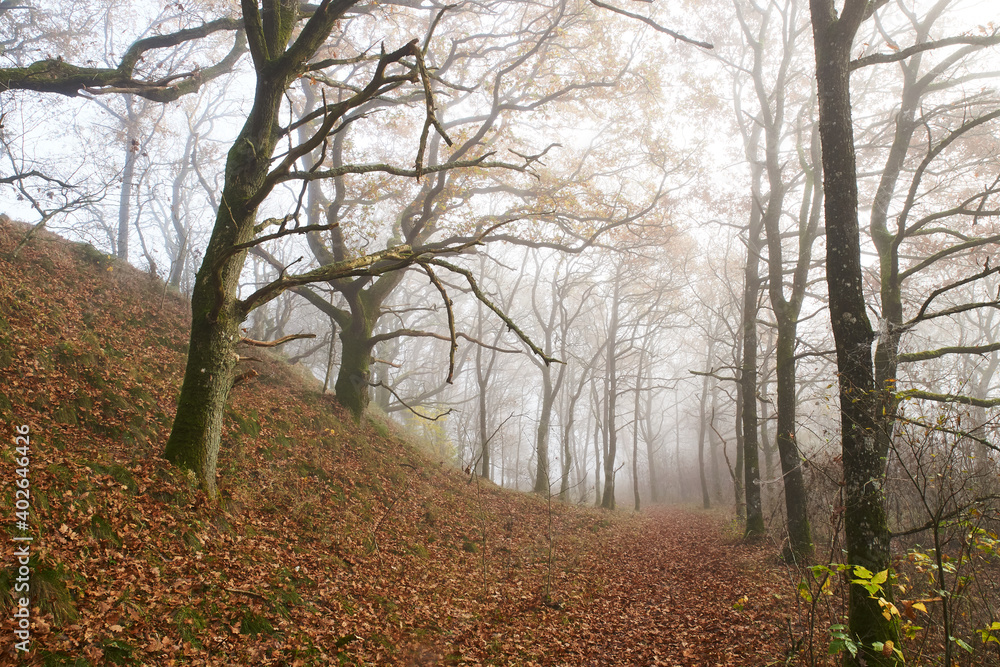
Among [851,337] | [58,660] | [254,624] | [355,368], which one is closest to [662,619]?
[851,337]

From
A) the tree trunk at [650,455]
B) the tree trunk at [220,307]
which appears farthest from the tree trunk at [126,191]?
the tree trunk at [650,455]

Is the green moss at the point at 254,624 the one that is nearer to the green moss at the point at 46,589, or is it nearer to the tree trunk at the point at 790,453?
the green moss at the point at 46,589

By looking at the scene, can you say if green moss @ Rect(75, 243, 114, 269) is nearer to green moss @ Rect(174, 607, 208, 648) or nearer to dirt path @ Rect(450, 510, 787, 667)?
green moss @ Rect(174, 607, 208, 648)

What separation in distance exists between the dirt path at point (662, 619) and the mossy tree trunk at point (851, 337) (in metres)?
1.07

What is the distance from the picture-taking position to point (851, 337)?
434 centimetres

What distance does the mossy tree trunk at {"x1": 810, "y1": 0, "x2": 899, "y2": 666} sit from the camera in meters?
3.90

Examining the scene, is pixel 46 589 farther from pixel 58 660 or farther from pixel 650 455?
pixel 650 455

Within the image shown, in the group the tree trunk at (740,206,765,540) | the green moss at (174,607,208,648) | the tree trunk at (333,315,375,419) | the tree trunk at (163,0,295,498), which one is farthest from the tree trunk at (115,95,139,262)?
the tree trunk at (740,206,765,540)

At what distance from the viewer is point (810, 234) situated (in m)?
9.57

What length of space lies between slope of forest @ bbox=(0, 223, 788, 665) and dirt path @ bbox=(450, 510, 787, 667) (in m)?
0.04

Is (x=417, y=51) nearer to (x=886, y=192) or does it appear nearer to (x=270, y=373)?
(x=886, y=192)

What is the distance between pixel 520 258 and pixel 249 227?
19.3 m

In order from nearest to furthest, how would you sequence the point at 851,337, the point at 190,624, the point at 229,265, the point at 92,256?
the point at 190,624 < the point at 851,337 < the point at 229,265 < the point at 92,256

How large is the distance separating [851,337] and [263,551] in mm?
6920
